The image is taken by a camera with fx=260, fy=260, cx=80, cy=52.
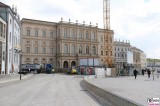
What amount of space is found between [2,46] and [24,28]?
1970 inches

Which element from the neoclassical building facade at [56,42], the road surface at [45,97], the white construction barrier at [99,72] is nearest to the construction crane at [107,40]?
the neoclassical building facade at [56,42]

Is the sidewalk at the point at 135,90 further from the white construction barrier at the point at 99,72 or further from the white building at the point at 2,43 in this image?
the white construction barrier at the point at 99,72

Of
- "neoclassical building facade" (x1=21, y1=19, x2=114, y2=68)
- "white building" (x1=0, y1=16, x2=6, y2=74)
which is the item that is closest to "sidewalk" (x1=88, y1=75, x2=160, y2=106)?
"white building" (x1=0, y1=16, x2=6, y2=74)

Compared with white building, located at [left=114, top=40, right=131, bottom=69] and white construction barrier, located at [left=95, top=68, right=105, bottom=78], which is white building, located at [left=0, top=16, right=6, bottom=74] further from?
white building, located at [left=114, top=40, right=131, bottom=69]

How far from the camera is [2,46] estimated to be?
137 feet

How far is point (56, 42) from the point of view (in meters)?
98.6

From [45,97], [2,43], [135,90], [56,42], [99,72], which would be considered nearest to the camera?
[45,97]

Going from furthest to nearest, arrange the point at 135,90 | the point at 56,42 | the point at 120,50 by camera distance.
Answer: the point at 120,50, the point at 56,42, the point at 135,90

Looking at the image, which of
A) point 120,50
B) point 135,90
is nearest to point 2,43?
point 135,90

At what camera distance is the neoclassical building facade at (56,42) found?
91938 millimetres

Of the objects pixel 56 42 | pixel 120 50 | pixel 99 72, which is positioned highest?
pixel 56 42

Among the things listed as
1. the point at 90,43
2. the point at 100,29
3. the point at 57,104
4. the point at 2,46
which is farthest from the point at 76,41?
the point at 57,104

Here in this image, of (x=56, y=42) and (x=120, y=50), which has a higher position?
(x=56, y=42)

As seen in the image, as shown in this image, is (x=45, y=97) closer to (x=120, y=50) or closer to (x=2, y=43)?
(x=2, y=43)
